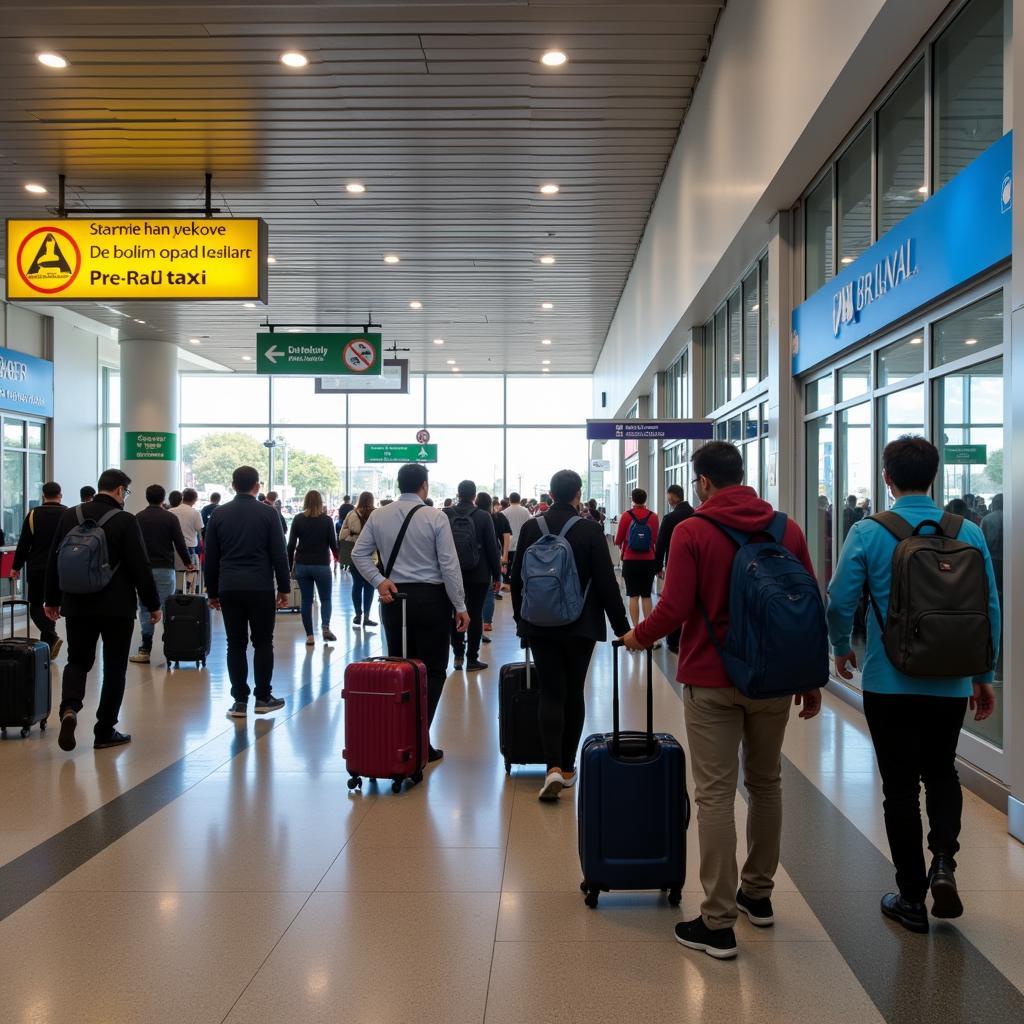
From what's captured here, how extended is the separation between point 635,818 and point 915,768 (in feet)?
3.18

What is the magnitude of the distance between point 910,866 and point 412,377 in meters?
28.0

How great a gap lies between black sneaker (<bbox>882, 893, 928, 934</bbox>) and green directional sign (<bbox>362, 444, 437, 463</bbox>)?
87.9ft

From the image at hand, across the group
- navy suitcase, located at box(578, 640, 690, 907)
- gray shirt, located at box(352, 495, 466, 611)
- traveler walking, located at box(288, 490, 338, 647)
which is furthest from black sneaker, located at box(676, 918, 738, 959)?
traveler walking, located at box(288, 490, 338, 647)

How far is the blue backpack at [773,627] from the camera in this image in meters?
3.10

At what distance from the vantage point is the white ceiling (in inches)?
323

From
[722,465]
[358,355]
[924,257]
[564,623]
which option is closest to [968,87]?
[924,257]

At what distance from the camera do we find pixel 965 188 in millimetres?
5066

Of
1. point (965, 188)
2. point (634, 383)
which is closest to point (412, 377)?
point (634, 383)

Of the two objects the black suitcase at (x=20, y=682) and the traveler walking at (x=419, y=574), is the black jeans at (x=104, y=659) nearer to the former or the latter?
the black suitcase at (x=20, y=682)

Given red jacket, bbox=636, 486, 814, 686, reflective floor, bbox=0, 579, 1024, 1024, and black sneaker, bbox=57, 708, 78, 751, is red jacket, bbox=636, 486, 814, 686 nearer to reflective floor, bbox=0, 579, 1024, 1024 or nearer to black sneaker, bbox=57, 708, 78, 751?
reflective floor, bbox=0, 579, 1024, 1024

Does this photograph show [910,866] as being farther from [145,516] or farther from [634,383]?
[634,383]

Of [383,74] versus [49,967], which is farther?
[383,74]

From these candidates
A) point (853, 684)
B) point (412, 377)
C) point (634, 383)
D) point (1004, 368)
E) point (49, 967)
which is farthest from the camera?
point (412, 377)

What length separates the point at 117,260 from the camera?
31.7ft
